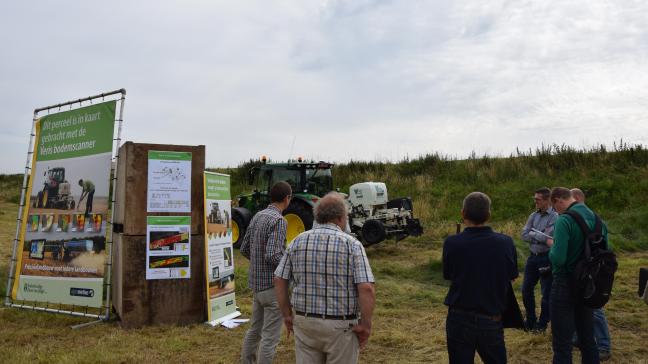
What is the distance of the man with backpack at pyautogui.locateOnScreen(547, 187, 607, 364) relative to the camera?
3688 mm

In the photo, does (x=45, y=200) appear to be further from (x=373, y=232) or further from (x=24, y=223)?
(x=373, y=232)

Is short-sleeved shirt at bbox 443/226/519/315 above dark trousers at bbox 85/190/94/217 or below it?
below

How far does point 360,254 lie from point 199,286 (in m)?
3.87

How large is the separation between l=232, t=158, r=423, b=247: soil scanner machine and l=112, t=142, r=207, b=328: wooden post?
530 cm

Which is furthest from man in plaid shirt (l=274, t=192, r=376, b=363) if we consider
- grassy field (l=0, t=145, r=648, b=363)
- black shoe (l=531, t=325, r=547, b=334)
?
black shoe (l=531, t=325, r=547, b=334)

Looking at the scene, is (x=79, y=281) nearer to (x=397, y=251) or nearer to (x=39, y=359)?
(x=39, y=359)

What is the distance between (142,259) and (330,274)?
3.76 metres

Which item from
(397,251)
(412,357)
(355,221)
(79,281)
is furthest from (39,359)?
(397,251)

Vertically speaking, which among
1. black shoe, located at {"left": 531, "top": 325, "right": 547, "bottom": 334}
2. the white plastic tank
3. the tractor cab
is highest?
the tractor cab

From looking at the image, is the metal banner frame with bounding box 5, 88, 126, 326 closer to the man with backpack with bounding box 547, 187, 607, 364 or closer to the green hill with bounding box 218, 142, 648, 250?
the man with backpack with bounding box 547, 187, 607, 364

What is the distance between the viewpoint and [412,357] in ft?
16.2

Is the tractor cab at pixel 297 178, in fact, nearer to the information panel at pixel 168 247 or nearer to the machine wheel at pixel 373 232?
the machine wheel at pixel 373 232

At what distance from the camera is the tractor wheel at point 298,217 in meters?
11.4

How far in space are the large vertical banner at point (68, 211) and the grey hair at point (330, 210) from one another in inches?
158
